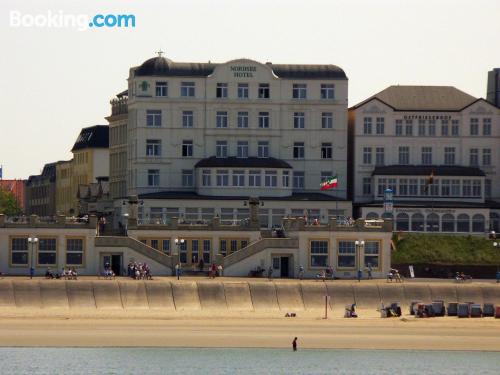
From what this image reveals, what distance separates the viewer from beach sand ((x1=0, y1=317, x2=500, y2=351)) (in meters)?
111

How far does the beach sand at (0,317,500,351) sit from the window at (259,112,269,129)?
1408 inches

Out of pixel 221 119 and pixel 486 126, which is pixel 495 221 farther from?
pixel 221 119

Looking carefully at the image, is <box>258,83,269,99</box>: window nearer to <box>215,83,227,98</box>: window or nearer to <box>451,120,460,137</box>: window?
<box>215,83,227,98</box>: window

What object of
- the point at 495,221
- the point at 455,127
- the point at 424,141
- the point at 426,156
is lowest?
the point at 495,221

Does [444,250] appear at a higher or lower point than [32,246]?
lower

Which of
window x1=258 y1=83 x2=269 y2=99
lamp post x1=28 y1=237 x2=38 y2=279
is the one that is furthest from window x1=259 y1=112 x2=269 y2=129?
lamp post x1=28 y1=237 x2=38 y2=279

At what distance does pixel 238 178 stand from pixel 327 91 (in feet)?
34.3

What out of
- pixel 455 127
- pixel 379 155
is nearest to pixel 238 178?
pixel 379 155

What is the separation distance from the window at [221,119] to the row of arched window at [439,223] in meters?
13.9

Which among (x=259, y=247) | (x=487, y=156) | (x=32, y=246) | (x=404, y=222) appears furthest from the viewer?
(x=487, y=156)

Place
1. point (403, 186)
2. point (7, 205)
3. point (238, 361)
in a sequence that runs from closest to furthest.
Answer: point (238, 361), point (403, 186), point (7, 205)

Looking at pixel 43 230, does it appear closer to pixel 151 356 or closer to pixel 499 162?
pixel 151 356

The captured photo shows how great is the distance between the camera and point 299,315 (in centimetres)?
A: 12231

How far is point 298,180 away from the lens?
505 ft
